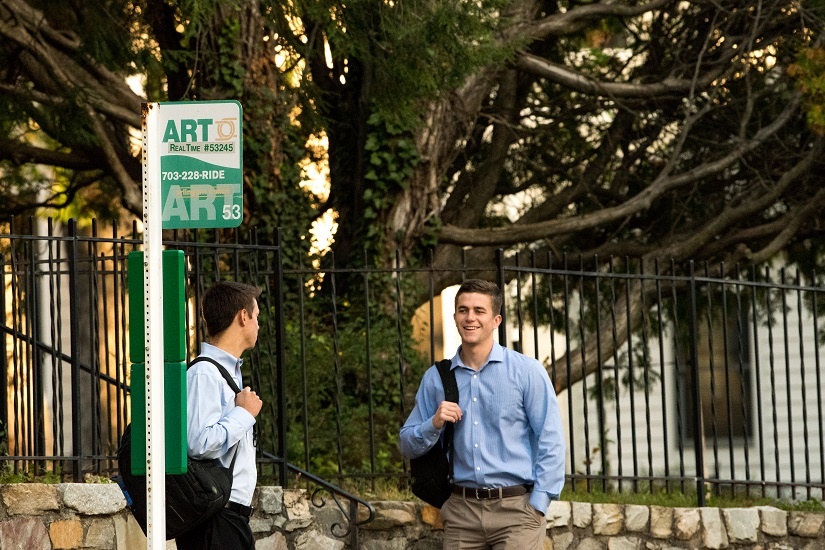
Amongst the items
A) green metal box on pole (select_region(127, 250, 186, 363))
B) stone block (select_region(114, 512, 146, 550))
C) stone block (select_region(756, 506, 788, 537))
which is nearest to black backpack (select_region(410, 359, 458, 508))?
green metal box on pole (select_region(127, 250, 186, 363))

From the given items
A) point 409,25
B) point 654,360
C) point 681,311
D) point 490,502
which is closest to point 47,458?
point 490,502

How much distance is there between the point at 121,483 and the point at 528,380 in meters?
2.01

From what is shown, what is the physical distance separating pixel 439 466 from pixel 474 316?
2.34 feet

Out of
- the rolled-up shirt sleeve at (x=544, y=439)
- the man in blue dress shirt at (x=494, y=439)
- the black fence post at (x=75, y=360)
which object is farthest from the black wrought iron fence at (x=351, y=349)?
the rolled-up shirt sleeve at (x=544, y=439)

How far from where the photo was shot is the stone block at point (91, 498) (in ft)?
24.7

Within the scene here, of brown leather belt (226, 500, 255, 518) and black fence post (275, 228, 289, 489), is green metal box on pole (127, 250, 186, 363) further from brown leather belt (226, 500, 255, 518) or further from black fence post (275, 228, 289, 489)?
black fence post (275, 228, 289, 489)

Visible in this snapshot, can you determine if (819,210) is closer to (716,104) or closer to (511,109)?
(716,104)

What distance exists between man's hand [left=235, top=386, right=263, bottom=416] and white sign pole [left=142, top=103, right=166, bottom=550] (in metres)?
0.43

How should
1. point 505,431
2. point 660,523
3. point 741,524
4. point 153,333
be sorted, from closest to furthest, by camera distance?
point 153,333, point 505,431, point 660,523, point 741,524

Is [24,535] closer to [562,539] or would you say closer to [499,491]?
[499,491]

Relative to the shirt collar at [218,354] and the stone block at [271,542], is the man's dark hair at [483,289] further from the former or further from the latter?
the stone block at [271,542]

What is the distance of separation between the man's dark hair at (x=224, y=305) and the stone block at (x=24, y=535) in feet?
9.14

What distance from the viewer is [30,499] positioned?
7.47 meters

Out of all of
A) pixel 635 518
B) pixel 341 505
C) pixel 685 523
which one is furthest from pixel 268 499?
pixel 685 523
